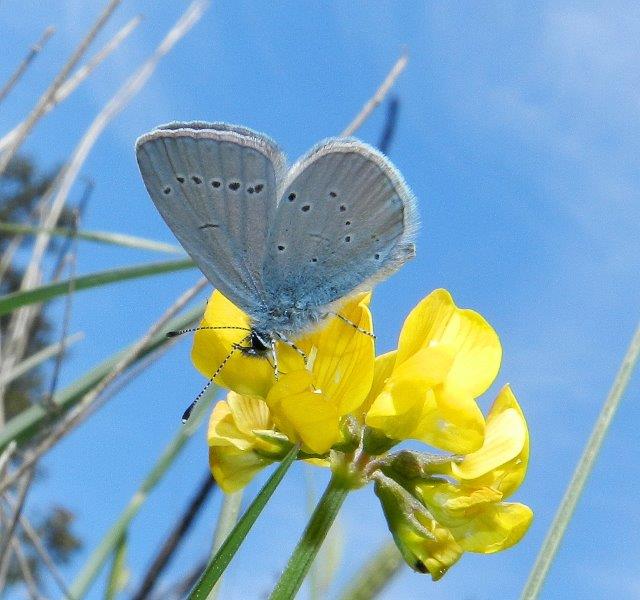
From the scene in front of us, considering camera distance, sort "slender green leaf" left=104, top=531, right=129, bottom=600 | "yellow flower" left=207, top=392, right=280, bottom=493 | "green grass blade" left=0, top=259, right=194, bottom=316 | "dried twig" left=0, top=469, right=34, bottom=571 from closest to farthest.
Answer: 1. "yellow flower" left=207, top=392, right=280, bottom=493
2. "slender green leaf" left=104, top=531, right=129, bottom=600
3. "green grass blade" left=0, top=259, right=194, bottom=316
4. "dried twig" left=0, top=469, right=34, bottom=571

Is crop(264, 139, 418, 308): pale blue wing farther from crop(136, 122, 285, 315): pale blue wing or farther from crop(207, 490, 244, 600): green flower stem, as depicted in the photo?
crop(207, 490, 244, 600): green flower stem

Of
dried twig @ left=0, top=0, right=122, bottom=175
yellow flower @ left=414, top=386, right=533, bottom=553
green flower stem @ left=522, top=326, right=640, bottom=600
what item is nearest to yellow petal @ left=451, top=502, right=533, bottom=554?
yellow flower @ left=414, top=386, right=533, bottom=553

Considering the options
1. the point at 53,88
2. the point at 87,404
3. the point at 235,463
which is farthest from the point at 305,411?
the point at 53,88

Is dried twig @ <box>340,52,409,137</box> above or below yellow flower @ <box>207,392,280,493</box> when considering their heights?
above

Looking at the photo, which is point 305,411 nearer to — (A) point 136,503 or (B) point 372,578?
(B) point 372,578

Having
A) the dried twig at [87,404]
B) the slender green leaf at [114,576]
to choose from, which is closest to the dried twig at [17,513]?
the dried twig at [87,404]

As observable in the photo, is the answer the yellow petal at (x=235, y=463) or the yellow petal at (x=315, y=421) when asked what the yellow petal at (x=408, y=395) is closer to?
the yellow petal at (x=315, y=421)
